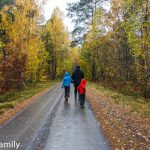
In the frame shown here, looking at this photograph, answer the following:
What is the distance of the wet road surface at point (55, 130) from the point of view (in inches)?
374

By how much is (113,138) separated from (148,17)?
13.6m

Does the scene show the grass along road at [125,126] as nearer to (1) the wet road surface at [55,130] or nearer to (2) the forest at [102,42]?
(1) the wet road surface at [55,130]

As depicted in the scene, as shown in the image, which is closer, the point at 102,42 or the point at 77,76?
the point at 77,76

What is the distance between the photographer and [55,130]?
11.6 meters

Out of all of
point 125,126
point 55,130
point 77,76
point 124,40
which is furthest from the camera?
point 124,40

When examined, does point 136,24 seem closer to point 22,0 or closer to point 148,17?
point 148,17

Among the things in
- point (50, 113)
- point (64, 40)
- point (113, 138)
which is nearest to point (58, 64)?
point (64, 40)

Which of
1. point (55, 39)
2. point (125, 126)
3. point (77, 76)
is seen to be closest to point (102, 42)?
point (77, 76)

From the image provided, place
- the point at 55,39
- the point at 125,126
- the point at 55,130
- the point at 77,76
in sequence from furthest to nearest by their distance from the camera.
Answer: the point at 55,39
the point at 77,76
the point at 125,126
the point at 55,130

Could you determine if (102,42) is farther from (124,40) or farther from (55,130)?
(55,130)

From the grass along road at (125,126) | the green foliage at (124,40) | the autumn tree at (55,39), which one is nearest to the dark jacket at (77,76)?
the grass along road at (125,126)

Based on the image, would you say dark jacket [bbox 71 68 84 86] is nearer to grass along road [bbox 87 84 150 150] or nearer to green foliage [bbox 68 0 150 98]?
grass along road [bbox 87 84 150 150]

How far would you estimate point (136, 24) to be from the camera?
21359 millimetres

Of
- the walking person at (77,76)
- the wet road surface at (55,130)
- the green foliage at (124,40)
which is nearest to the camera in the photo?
the wet road surface at (55,130)
